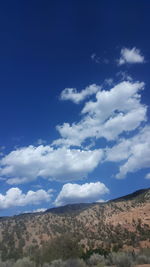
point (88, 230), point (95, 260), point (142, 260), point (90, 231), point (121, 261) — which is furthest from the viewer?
point (88, 230)

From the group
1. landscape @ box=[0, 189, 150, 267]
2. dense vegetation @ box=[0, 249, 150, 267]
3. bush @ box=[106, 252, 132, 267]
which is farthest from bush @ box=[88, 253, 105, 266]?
bush @ box=[106, 252, 132, 267]

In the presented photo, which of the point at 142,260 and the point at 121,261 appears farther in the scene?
the point at 142,260

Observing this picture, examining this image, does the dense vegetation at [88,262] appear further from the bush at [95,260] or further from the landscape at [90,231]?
the landscape at [90,231]

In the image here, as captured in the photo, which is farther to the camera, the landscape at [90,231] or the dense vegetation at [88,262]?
the landscape at [90,231]

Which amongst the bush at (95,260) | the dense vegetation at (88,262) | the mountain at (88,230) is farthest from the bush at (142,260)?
the mountain at (88,230)

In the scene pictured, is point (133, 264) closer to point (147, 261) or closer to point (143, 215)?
point (147, 261)

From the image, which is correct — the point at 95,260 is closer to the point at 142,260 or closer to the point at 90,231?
the point at 142,260

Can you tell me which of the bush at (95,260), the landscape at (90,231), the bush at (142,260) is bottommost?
the bush at (142,260)

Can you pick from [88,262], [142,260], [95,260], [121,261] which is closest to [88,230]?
[95,260]

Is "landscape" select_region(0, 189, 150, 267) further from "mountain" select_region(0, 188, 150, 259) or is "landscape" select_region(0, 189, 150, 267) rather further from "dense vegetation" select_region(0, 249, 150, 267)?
"dense vegetation" select_region(0, 249, 150, 267)

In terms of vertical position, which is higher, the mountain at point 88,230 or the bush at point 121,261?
the mountain at point 88,230

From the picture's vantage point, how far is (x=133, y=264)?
36.7 meters

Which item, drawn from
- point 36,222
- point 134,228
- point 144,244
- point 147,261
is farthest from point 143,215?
point 147,261

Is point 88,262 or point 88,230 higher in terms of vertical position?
point 88,230
